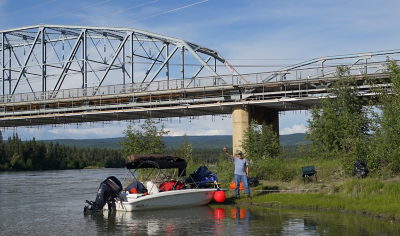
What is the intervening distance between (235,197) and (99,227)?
7533 millimetres

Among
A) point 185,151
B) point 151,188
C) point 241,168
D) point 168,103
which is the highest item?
point 168,103

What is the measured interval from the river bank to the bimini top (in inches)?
112

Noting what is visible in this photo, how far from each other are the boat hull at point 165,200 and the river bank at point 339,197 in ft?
4.34

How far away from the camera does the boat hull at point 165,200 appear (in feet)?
66.3

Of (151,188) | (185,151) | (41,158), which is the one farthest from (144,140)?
(41,158)

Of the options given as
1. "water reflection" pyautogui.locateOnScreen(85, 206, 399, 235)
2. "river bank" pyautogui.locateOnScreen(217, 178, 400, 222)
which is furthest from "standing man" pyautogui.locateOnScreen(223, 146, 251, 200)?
"water reflection" pyautogui.locateOnScreen(85, 206, 399, 235)

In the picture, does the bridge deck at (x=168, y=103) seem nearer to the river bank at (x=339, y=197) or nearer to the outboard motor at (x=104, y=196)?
the river bank at (x=339, y=197)

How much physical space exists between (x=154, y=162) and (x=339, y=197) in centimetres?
768

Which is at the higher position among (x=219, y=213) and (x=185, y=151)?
(x=185, y=151)

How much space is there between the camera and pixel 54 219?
18.8 metres

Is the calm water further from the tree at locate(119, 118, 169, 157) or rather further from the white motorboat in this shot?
the tree at locate(119, 118, 169, 157)

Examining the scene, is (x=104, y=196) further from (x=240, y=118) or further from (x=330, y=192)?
(x=240, y=118)

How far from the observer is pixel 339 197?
19750mm

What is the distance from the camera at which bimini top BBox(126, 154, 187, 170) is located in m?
21.7
